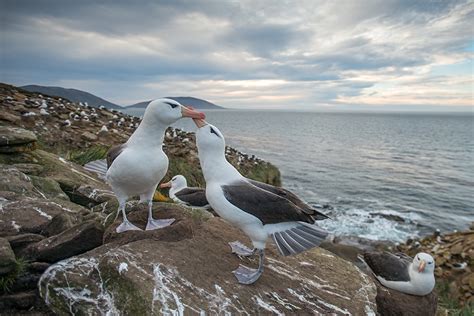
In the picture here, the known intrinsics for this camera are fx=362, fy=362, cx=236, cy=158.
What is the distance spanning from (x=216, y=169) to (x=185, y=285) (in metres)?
1.31

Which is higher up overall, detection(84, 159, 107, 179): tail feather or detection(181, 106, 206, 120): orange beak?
detection(181, 106, 206, 120): orange beak

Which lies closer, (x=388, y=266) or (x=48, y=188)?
(x=48, y=188)

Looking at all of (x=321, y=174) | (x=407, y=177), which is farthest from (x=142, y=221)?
(x=407, y=177)

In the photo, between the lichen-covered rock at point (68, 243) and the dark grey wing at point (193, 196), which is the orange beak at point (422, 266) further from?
the lichen-covered rock at point (68, 243)

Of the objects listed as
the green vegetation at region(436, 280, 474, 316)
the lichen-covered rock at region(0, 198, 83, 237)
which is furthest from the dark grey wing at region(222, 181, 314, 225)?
the green vegetation at region(436, 280, 474, 316)

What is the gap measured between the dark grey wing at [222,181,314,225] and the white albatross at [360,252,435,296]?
312 centimetres

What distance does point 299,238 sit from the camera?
12.4 ft

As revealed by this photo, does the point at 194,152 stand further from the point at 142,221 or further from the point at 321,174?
the point at 321,174

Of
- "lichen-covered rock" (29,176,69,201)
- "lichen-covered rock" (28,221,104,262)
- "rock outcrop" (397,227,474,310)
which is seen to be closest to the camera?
"lichen-covered rock" (28,221,104,262)

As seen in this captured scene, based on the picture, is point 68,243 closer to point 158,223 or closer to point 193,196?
point 158,223

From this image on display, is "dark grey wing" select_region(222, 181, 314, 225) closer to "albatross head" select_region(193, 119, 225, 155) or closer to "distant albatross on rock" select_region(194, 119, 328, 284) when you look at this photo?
"distant albatross on rock" select_region(194, 119, 328, 284)

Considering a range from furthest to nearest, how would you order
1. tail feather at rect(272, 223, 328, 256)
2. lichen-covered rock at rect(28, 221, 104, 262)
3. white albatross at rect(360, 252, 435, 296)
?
white albatross at rect(360, 252, 435, 296) < tail feather at rect(272, 223, 328, 256) < lichen-covered rock at rect(28, 221, 104, 262)

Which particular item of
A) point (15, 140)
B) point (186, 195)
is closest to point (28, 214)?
point (15, 140)

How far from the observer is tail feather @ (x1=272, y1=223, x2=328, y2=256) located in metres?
3.68
